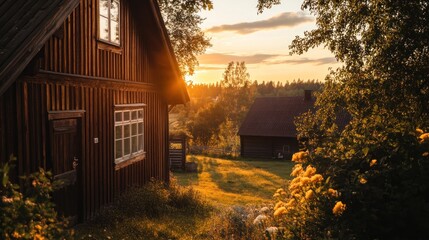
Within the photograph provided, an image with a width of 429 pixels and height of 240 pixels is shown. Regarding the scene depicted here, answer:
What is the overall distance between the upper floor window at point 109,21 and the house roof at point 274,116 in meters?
29.1

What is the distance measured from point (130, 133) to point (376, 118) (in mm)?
8412

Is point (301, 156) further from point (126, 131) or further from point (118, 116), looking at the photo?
point (126, 131)

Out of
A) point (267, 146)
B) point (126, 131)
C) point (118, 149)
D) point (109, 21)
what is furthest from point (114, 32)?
point (267, 146)

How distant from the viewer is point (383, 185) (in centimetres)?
479

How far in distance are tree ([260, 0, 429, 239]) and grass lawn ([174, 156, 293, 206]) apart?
21.9 ft

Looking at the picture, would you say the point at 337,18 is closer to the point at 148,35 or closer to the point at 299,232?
the point at 148,35

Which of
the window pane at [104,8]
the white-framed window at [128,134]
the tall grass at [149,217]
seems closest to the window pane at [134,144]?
the white-framed window at [128,134]

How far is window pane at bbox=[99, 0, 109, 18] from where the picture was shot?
10.3 metres

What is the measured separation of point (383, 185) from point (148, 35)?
10059 mm

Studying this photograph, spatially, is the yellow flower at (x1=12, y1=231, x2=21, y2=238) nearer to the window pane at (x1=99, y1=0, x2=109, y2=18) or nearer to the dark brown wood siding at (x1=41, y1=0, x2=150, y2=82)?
the dark brown wood siding at (x1=41, y1=0, x2=150, y2=82)

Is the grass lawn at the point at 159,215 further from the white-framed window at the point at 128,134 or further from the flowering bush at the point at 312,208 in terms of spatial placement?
the flowering bush at the point at 312,208

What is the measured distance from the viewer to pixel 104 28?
1049 centimetres

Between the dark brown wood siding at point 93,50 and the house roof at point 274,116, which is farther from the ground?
the dark brown wood siding at point 93,50

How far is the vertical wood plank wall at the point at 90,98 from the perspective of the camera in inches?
289
